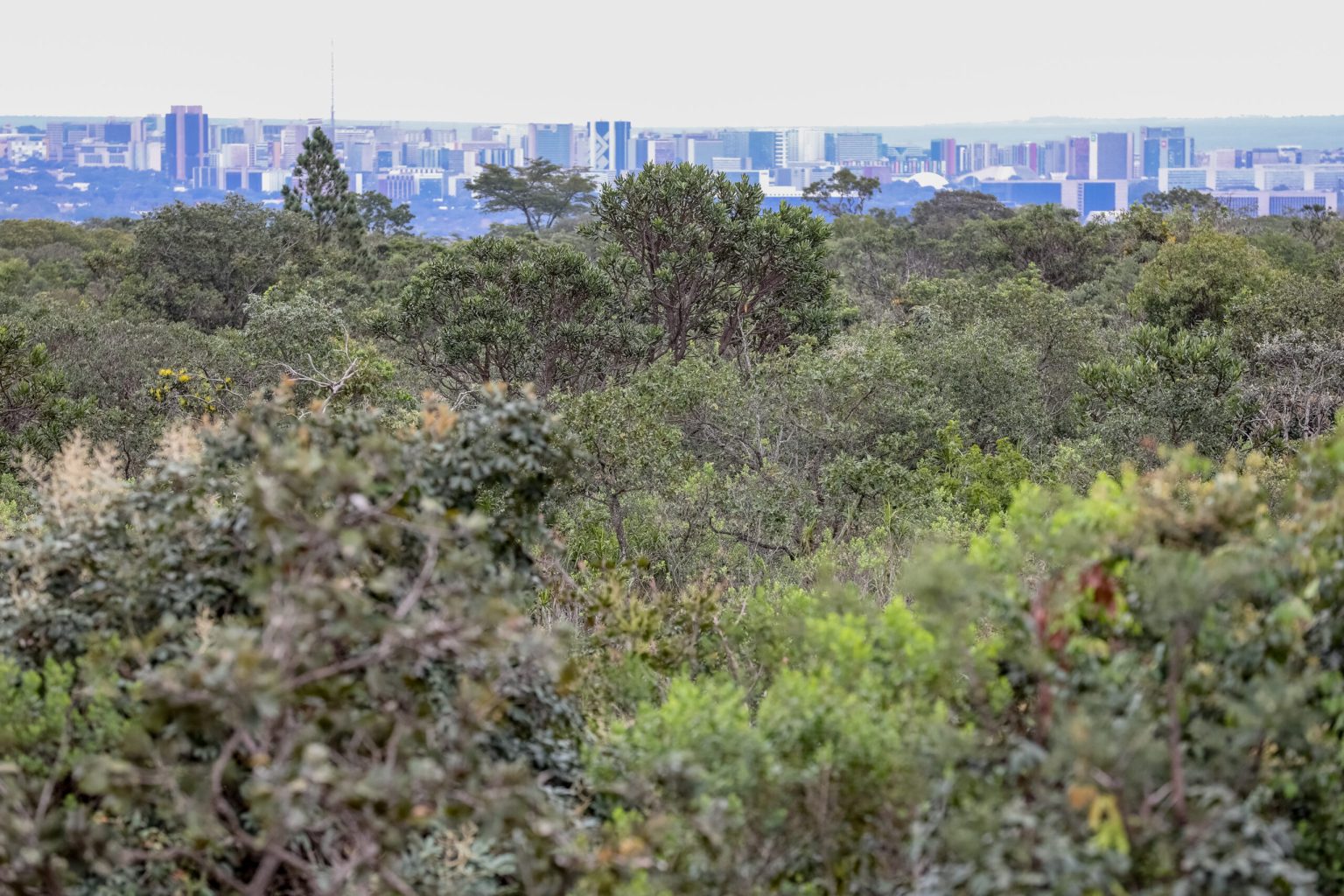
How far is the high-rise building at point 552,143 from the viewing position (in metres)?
169

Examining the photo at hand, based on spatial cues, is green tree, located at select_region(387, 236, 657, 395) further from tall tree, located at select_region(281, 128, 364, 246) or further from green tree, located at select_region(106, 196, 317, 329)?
tall tree, located at select_region(281, 128, 364, 246)

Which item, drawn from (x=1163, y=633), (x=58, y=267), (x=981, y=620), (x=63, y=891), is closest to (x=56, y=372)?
(x=981, y=620)

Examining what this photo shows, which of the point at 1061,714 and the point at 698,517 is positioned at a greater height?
the point at 1061,714

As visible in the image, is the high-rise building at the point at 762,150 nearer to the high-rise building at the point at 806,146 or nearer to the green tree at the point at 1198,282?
the high-rise building at the point at 806,146

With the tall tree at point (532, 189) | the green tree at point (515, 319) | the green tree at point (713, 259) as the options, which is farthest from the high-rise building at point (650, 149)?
the green tree at point (515, 319)

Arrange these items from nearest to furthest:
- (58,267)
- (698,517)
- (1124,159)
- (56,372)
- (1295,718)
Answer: (1295,718) → (698,517) → (56,372) → (58,267) → (1124,159)

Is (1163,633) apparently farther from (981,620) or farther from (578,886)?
(981,620)

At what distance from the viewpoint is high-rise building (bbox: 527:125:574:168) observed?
555 ft

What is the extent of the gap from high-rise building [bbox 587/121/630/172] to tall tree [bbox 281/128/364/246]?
393ft

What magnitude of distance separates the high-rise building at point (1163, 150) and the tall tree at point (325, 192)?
487 feet

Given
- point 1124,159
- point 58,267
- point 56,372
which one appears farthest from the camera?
point 1124,159

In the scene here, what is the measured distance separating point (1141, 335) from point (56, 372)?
10618 millimetres

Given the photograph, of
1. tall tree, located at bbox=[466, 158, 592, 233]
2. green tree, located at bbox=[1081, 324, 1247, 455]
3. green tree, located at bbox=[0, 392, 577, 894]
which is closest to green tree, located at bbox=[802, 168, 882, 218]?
tall tree, located at bbox=[466, 158, 592, 233]

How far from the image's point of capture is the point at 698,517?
9.74 meters
